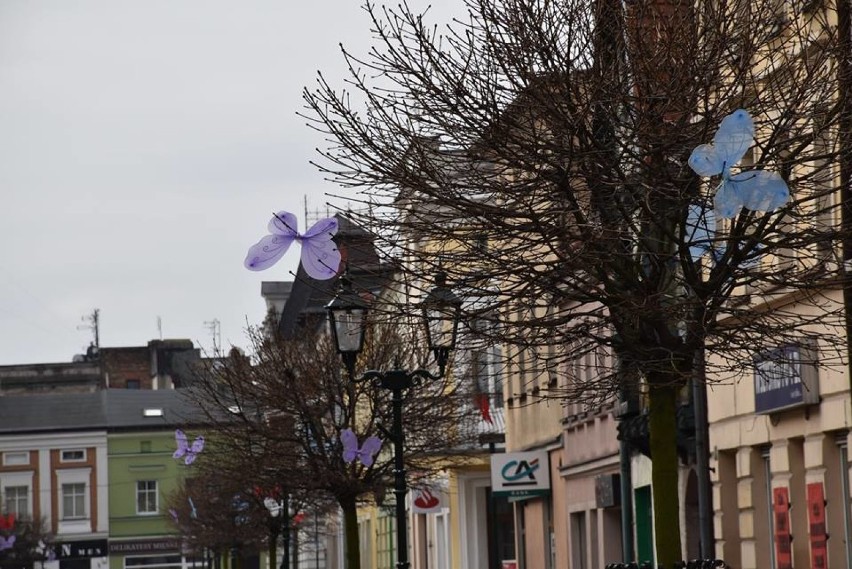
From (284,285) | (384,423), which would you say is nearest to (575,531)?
(384,423)

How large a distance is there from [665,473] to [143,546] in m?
89.8

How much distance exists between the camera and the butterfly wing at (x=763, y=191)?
459 inches

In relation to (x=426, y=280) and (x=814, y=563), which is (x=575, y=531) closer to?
(x=814, y=563)

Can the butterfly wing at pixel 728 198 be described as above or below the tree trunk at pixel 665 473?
above

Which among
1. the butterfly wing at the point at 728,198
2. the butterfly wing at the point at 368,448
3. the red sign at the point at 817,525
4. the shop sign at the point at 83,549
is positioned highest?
the shop sign at the point at 83,549

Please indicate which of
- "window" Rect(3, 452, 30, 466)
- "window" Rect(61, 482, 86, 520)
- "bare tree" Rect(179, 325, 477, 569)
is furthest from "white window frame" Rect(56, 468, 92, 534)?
"bare tree" Rect(179, 325, 477, 569)

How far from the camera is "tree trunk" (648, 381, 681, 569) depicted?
45.8ft

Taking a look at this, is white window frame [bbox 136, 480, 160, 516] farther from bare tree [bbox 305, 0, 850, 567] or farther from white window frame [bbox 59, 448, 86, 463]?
bare tree [bbox 305, 0, 850, 567]

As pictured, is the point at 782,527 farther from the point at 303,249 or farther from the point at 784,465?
the point at 303,249

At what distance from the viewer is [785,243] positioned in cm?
1333

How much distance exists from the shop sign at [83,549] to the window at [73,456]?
4.48 metres

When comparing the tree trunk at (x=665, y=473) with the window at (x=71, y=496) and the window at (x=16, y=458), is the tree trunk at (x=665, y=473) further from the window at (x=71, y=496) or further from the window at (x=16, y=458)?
the window at (x=16, y=458)

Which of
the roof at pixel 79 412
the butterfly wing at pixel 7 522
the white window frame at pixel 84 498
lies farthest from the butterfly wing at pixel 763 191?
the white window frame at pixel 84 498

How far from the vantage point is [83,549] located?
9931 cm
